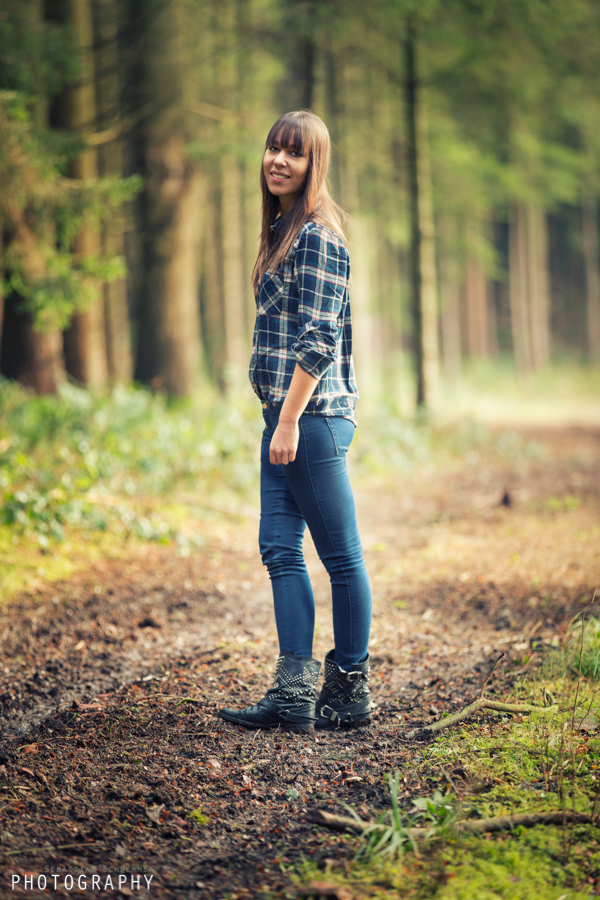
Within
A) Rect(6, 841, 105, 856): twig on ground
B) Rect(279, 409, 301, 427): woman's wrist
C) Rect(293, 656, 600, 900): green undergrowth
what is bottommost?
Rect(6, 841, 105, 856): twig on ground

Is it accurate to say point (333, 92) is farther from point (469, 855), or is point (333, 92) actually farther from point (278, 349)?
point (469, 855)

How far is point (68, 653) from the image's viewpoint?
3.84 meters

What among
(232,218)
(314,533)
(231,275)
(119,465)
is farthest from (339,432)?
(232,218)

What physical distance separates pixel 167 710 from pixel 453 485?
6.27 m

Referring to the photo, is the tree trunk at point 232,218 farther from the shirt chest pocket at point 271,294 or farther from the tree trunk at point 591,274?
the tree trunk at point 591,274

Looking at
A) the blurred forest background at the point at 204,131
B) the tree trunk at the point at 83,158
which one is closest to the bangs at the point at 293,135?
the blurred forest background at the point at 204,131

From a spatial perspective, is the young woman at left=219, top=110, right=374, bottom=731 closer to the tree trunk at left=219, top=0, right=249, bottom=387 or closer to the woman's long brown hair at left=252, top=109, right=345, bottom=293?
the woman's long brown hair at left=252, top=109, right=345, bottom=293

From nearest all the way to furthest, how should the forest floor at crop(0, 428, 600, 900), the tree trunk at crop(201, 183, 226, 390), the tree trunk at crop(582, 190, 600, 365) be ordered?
the forest floor at crop(0, 428, 600, 900) < the tree trunk at crop(201, 183, 226, 390) < the tree trunk at crop(582, 190, 600, 365)

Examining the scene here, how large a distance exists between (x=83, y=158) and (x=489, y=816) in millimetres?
9929

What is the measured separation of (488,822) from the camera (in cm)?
204

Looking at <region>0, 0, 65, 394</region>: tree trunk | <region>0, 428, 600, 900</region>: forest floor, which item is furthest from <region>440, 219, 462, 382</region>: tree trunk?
<region>0, 428, 600, 900</region>: forest floor

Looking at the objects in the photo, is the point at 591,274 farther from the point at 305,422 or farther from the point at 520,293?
the point at 305,422

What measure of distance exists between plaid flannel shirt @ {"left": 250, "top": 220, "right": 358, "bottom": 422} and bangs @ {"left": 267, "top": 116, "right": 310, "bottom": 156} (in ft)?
0.97

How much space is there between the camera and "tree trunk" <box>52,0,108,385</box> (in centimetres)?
970
